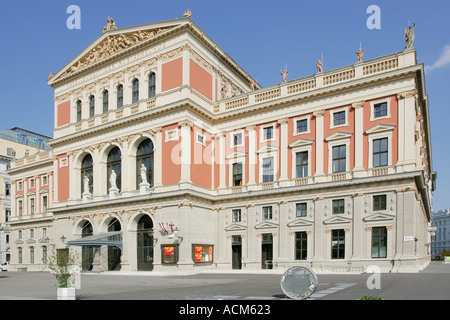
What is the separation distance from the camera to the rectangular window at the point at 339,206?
114 feet

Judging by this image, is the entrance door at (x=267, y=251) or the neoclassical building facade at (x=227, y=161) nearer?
the neoclassical building facade at (x=227, y=161)

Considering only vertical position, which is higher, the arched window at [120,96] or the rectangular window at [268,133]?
the arched window at [120,96]

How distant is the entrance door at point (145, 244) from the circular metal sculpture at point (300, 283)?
28.0 m

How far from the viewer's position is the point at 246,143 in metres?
41.1

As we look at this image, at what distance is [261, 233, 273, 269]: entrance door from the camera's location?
3803cm

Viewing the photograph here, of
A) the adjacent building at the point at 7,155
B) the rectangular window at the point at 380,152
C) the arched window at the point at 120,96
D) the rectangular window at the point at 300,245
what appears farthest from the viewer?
the adjacent building at the point at 7,155

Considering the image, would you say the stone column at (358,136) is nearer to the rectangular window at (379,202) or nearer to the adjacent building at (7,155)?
the rectangular window at (379,202)

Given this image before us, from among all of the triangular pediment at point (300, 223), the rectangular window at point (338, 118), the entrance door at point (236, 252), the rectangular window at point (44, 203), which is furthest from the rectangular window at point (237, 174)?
the rectangular window at point (44, 203)

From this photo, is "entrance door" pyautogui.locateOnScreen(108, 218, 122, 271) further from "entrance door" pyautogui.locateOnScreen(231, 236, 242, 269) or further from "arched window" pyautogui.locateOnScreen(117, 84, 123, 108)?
"arched window" pyautogui.locateOnScreen(117, 84, 123, 108)

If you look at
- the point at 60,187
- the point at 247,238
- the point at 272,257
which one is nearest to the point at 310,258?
the point at 272,257

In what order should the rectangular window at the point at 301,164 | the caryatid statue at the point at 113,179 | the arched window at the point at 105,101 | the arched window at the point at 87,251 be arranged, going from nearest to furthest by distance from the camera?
the rectangular window at the point at 301,164 < the caryatid statue at the point at 113,179 < the arched window at the point at 87,251 < the arched window at the point at 105,101

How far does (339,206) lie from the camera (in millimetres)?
34844
